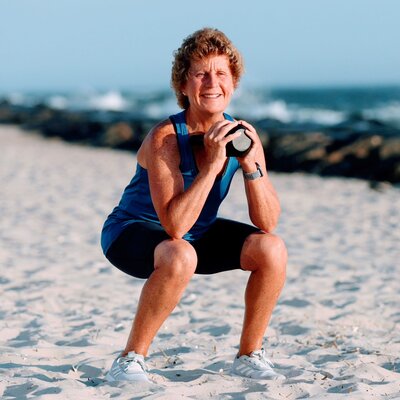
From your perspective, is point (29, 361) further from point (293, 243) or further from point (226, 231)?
point (293, 243)

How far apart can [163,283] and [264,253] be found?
45 centimetres

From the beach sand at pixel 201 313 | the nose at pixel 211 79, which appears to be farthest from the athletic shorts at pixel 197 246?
the nose at pixel 211 79

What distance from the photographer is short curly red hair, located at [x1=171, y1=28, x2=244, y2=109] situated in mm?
3219

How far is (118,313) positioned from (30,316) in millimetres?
558

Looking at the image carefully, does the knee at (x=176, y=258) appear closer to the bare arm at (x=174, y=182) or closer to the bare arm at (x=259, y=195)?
the bare arm at (x=174, y=182)

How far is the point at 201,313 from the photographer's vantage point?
196 inches

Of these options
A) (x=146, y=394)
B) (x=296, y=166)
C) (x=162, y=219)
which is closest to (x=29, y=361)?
(x=146, y=394)

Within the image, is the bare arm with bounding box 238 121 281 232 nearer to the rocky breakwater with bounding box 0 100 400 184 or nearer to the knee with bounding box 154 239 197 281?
the knee with bounding box 154 239 197 281

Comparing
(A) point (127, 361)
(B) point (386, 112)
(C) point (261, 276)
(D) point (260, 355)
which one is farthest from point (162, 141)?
(B) point (386, 112)

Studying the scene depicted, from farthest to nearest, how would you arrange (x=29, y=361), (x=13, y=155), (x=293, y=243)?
(x=13, y=155), (x=293, y=243), (x=29, y=361)

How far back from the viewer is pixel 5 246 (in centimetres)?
697

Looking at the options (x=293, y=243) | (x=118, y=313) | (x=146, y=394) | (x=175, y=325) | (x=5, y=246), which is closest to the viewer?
(x=146, y=394)

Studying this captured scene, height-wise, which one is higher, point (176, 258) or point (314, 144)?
point (314, 144)

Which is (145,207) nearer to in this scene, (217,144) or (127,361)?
(217,144)
